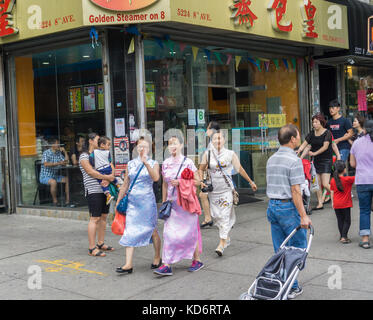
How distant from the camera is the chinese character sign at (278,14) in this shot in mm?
10242

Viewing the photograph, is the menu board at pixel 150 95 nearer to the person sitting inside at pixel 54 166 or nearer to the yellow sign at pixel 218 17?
the yellow sign at pixel 218 17

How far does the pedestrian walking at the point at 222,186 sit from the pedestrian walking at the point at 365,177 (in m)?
1.43

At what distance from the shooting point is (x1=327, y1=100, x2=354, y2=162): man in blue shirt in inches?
421

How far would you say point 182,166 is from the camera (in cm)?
629

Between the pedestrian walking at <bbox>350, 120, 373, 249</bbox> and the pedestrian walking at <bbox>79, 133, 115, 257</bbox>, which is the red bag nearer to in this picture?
the pedestrian walking at <bbox>79, 133, 115, 257</bbox>

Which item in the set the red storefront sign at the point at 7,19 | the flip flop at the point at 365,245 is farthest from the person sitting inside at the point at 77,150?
the flip flop at the point at 365,245

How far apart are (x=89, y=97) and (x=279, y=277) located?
6209 millimetres

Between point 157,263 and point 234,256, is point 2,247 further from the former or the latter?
point 234,256

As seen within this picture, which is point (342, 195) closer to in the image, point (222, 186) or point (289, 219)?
point (222, 186)

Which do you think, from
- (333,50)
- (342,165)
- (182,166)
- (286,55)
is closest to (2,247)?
(182,166)

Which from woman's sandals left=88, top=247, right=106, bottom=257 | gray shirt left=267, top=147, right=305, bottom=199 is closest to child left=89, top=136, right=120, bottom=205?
woman's sandals left=88, top=247, right=106, bottom=257

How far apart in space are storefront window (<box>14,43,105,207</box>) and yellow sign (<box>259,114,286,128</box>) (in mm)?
4207

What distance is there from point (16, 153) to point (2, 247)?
364cm

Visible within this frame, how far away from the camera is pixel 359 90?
1482cm
